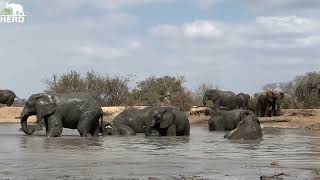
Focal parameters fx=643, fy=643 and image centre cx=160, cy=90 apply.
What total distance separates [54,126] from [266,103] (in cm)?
2158

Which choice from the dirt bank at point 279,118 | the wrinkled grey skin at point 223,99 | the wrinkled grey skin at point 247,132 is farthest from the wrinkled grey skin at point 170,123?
the wrinkled grey skin at point 223,99

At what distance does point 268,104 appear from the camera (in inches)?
1649

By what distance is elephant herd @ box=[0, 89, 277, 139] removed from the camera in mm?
23406

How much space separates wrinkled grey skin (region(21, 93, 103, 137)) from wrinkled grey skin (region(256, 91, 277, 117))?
19568 millimetres

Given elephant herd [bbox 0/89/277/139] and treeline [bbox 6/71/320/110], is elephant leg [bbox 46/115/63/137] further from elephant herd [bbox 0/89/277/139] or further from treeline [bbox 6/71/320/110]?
treeline [bbox 6/71/320/110]

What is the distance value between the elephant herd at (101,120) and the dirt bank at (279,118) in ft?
14.6

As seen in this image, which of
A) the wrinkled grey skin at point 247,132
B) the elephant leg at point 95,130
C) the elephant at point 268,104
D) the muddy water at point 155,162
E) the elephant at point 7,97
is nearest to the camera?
the muddy water at point 155,162

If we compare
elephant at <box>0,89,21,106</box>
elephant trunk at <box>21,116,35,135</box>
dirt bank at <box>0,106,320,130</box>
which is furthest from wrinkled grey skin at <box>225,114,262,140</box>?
elephant at <box>0,89,21,106</box>

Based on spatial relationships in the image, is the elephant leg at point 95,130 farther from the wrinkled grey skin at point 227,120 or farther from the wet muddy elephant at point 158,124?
the wrinkled grey skin at point 227,120

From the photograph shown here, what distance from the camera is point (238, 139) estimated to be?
2255cm

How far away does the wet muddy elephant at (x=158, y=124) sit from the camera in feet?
84.5

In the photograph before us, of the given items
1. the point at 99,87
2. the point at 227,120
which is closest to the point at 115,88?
the point at 99,87

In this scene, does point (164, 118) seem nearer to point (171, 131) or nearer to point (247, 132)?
point (171, 131)

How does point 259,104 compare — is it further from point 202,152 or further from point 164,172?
point 164,172
